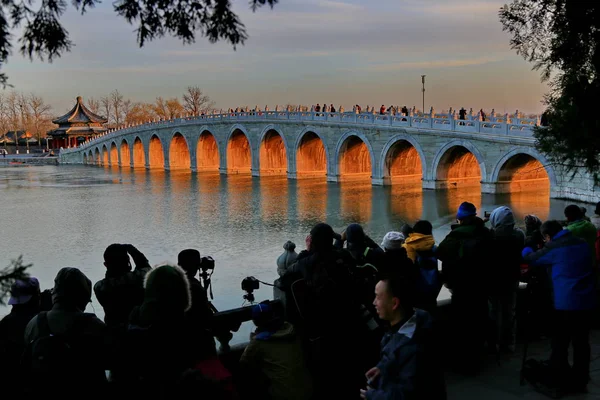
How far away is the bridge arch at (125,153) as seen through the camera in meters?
58.5

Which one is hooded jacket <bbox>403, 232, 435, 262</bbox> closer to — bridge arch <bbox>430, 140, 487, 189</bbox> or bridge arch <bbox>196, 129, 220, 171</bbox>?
bridge arch <bbox>430, 140, 487, 189</bbox>

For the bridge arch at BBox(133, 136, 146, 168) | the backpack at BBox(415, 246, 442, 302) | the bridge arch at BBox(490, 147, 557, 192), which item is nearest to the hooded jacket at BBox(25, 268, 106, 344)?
the backpack at BBox(415, 246, 442, 302)

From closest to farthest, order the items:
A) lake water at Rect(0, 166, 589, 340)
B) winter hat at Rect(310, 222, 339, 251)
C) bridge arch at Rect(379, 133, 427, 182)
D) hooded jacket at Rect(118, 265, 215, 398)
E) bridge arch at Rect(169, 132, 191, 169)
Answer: hooded jacket at Rect(118, 265, 215, 398) → winter hat at Rect(310, 222, 339, 251) → lake water at Rect(0, 166, 589, 340) → bridge arch at Rect(379, 133, 427, 182) → bridge arch at Rect(169, 132, 191, 169)

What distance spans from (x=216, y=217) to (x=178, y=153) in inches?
1266

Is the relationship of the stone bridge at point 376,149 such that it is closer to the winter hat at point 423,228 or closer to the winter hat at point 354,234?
the winter hat at point 423,228

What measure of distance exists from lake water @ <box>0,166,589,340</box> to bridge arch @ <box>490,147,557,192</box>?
766 mm

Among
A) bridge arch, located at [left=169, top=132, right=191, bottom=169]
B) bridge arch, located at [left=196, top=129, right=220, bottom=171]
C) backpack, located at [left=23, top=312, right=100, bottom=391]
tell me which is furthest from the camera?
bridge arch, located at [left=169, top=132, right=191, bottom=169]

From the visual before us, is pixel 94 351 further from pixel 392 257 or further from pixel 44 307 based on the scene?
pixel 392 257

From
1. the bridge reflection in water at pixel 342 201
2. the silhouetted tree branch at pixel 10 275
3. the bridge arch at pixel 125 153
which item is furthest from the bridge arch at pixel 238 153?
the silhouetted tree branch at pixel 10 275

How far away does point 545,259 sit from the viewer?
415 cm

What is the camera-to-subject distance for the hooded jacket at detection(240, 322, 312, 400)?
3312 millimetres

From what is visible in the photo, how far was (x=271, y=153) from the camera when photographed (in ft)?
128

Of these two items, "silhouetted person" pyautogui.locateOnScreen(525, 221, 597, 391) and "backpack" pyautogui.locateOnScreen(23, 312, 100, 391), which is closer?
"backpack" pyautogui.locateOnScreen(23, 312, 100, 391)

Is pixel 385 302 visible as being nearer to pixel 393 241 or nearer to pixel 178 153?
pixel 393 241
